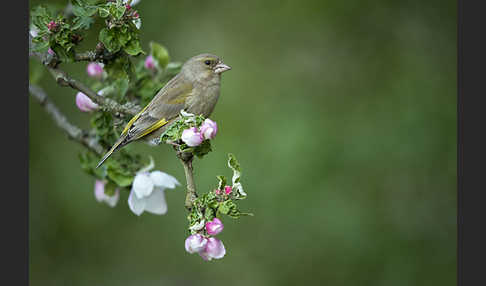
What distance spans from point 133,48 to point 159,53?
74 cm

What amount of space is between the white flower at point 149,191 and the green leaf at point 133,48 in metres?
0.62

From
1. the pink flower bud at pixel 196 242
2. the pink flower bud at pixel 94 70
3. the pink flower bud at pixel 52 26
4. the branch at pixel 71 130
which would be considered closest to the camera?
the pink flower bud at pixel 196 242

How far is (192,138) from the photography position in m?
2.11

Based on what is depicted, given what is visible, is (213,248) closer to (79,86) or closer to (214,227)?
(214,227)

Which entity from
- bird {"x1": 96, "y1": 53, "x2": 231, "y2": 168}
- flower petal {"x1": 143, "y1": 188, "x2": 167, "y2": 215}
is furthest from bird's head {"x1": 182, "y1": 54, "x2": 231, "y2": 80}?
flower petal {"x1": 143, "y1": 188, "x2": 167, "y2": 215}

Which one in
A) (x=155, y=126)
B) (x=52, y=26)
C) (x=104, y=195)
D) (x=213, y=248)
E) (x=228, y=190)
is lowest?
(x=213, y=248)

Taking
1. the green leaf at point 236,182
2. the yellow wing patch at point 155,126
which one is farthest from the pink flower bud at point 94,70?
the green leaf at point 236,182

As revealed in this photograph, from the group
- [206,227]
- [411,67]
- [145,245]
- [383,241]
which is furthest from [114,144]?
[411,67]

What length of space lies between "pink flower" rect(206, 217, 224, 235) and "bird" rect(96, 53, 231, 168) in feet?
2.59

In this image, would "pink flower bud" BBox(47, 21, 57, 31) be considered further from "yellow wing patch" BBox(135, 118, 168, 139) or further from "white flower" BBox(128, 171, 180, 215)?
"white flower" BBox(128, 171, 180, 215)

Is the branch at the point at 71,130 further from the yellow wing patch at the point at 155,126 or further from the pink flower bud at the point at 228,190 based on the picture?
the pink flower bud at the point at 228,190

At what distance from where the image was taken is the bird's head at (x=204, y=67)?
3.08 m

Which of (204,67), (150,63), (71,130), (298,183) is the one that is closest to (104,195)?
(71,130)

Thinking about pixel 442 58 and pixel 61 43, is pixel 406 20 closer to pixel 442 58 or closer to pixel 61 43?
pixel 442 58
